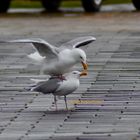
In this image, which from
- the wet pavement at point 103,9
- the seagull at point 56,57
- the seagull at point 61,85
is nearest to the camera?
the seagull at point 56,57

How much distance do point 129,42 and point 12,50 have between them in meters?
2.36

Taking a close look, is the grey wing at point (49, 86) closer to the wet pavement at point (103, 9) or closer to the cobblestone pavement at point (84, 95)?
the cobblestone pavement at point (84, 95)

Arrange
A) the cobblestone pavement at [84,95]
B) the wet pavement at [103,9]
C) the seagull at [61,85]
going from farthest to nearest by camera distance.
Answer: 1. the wet pavement at [103,9]
2. the seagull at [61,85]
3. the cobblestone pavement at [84,95]

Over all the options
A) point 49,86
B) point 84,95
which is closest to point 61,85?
point 49,86

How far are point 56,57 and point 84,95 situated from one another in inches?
54.8

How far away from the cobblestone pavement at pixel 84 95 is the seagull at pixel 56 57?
0.51 m

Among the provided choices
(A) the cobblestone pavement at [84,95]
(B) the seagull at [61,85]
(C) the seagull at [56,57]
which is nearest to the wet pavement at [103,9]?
(A) the cobblestone pavement at [84,95]

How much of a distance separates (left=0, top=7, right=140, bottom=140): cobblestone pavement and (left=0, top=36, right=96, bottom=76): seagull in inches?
20.2

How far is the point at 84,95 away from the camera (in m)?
11.2

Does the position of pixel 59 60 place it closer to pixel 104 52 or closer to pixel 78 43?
pixel 78 43

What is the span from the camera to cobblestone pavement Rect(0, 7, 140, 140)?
8828 mm

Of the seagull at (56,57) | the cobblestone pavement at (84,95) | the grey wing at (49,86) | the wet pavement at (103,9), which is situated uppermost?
the seagull at (56,57)

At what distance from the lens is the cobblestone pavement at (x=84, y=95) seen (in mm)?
8828

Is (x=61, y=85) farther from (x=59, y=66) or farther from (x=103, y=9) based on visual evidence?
(x=103, y=9)
